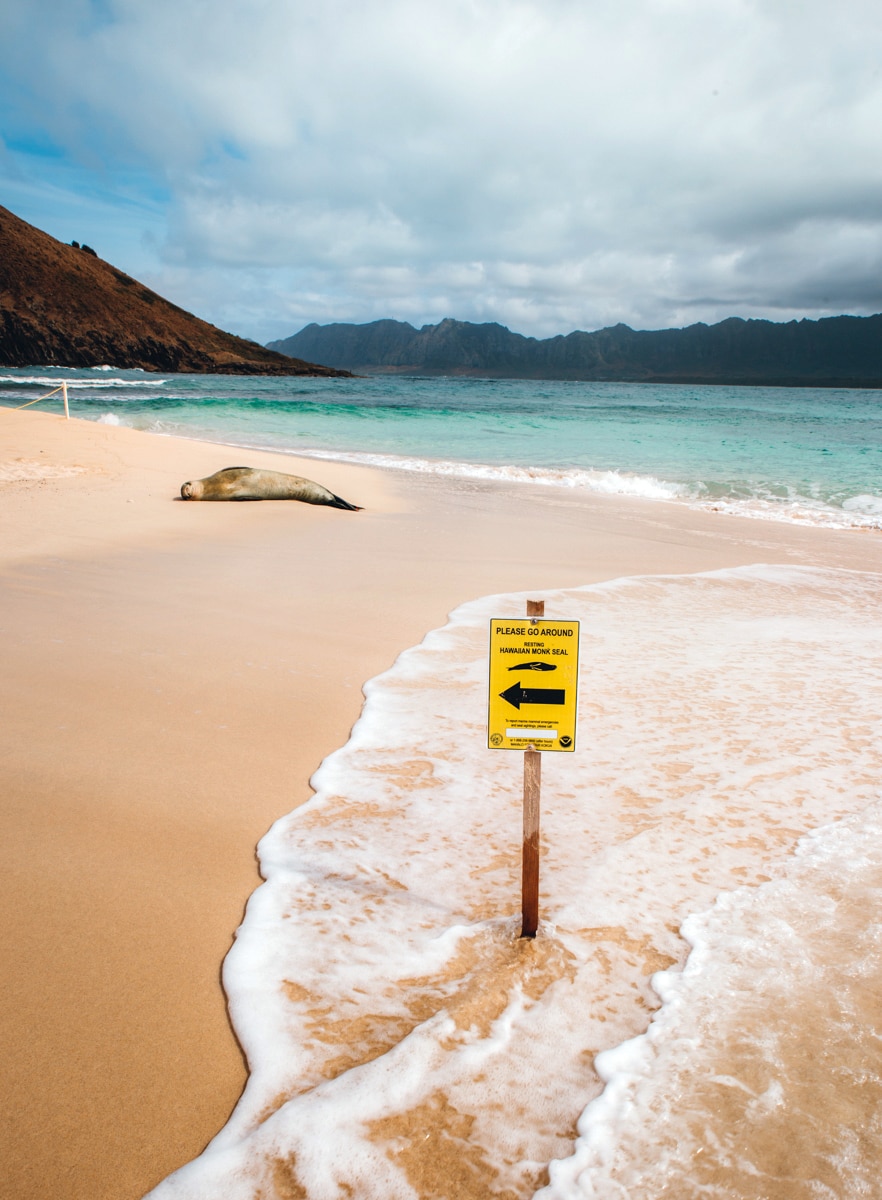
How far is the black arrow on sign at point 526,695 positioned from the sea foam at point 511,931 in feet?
2.79

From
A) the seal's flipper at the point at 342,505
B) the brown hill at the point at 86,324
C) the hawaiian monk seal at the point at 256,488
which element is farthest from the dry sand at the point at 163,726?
the brown hill at the point at 86,324

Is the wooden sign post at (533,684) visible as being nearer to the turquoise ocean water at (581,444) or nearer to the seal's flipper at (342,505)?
the seal's flipper at (342,505)

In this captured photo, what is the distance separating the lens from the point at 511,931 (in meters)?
2.28

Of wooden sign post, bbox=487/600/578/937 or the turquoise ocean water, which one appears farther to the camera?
the turquoise ocean water

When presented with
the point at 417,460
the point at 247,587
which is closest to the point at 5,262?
the point at 417,460

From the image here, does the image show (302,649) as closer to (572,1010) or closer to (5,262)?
(572,1010)

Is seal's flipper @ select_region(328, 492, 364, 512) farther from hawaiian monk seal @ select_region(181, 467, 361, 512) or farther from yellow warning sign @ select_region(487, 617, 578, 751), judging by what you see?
yellow warning sign @ select_region(487, 617, 578, 751)

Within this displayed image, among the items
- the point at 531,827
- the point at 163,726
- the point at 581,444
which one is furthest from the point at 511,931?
the point at 581,444

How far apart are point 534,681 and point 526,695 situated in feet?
0.16

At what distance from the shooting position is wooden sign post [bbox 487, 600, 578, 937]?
1943 millimetres

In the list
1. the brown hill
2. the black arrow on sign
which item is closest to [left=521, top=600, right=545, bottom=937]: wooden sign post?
the black arrow on sign

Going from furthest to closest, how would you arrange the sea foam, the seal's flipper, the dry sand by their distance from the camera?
the seal's flipper, the dry sand, the sea foam

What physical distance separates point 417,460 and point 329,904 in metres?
16.2

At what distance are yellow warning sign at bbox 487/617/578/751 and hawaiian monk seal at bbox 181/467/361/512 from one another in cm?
848
